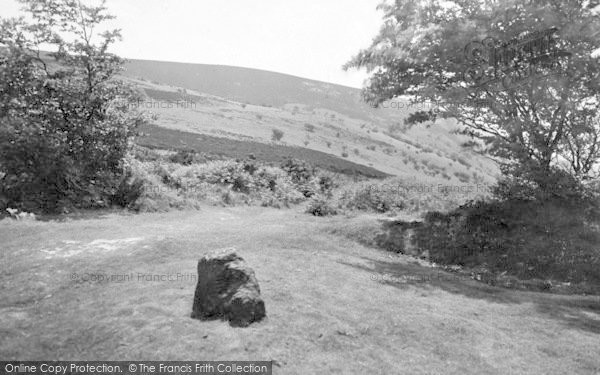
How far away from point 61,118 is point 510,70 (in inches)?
556

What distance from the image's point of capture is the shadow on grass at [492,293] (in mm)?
7261

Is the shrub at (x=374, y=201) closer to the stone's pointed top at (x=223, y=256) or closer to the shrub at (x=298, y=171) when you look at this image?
the shrub at (x=298, y=171)

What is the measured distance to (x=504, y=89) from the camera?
41.9ft

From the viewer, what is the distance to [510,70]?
1274 cm

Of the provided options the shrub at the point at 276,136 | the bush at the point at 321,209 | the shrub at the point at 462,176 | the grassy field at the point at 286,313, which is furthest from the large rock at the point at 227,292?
the shrub at the point at 462,176

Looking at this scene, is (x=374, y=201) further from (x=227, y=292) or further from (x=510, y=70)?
(x=227, y=292)

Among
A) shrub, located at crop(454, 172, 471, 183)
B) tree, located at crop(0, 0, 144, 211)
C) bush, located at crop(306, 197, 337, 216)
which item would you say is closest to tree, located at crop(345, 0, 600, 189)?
bush, located at crop(306, 197, 337, 216)

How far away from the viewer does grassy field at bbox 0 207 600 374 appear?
16.2 feet

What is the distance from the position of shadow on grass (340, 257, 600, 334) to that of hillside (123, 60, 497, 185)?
674cm

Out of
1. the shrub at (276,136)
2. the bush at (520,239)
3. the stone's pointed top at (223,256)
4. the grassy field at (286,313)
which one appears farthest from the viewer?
the shrub at (276,136)

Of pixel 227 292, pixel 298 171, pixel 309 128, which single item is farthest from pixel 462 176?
pixel 227 292

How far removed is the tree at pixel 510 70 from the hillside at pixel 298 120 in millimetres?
1909

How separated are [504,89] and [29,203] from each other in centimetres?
1391

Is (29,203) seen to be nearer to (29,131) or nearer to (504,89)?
(29,131)
